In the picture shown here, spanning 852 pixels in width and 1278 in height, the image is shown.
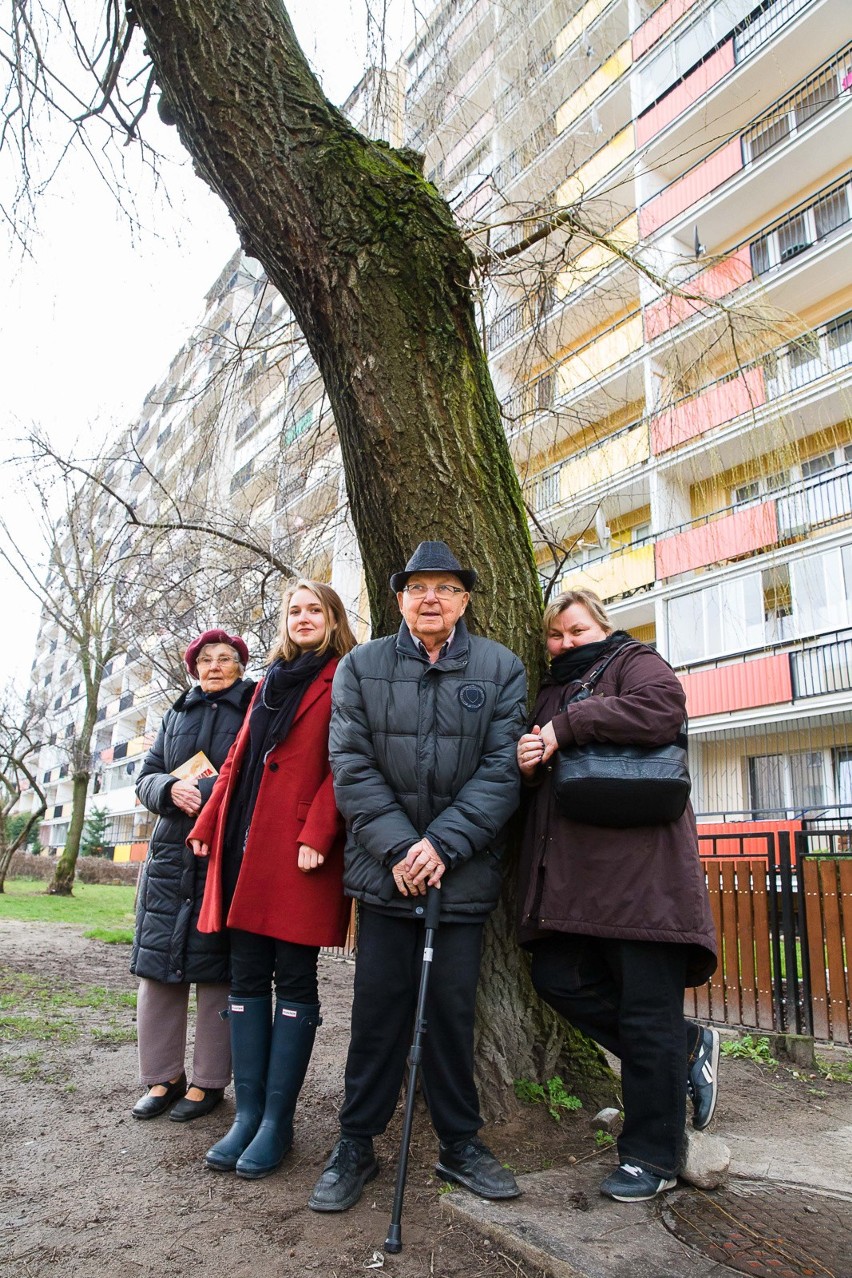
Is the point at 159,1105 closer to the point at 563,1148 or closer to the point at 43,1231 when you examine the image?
the point at 43,1231

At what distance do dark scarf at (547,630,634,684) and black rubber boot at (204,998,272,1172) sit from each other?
1.60 meters

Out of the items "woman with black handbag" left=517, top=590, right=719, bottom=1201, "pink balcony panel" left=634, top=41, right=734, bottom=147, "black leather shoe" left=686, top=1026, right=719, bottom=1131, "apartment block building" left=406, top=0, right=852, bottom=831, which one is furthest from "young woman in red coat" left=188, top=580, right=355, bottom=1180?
"pink balcony panel" left=634, top=41, right=734, bottom=147

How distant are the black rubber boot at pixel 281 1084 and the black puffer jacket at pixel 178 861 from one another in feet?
1.77

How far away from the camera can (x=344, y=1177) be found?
257 cm

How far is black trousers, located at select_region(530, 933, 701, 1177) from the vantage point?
2.57m

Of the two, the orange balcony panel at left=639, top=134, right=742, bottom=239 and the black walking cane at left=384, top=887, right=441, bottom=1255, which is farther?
the orange balcony panel at left=639, top=134, right=742, bottom=239

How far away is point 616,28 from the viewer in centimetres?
565

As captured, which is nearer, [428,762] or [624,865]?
[624,865]

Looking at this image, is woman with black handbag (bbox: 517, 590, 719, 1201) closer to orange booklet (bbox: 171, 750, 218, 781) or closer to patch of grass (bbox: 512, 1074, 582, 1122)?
patch of grass (bbox: 512, 1074, 582, 1122)

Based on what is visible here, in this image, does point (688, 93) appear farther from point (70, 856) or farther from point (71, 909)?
point (70, 856)

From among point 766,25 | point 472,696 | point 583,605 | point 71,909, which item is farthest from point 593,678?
point 766,25

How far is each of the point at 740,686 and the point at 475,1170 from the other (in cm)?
1565

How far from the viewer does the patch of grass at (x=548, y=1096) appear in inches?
121

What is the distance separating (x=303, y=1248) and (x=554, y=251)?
16.2ft
